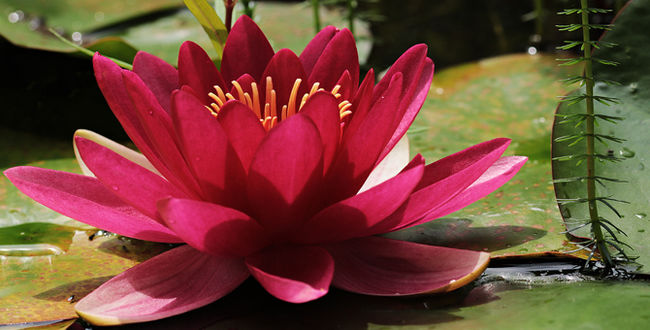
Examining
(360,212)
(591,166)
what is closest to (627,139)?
(591,166)

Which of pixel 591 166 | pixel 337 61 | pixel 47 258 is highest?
pixel 337 61

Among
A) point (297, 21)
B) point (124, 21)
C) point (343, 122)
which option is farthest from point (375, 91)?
point (124, 21)

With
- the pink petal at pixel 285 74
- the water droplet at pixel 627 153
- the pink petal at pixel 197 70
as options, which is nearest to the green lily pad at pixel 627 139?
the water droplet at pixel 627 153

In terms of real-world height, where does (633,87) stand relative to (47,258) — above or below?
above

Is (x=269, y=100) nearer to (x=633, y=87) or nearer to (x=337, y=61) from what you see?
(x=337, y=61)

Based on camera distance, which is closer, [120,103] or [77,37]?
[120,103]

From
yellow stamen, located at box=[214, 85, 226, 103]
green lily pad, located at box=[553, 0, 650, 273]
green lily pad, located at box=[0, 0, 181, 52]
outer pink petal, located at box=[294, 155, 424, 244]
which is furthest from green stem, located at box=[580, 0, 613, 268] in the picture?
green lily pad, located at box=[0, 0, 181, 52]

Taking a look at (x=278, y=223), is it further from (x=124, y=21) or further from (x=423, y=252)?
(x=124, y=21)

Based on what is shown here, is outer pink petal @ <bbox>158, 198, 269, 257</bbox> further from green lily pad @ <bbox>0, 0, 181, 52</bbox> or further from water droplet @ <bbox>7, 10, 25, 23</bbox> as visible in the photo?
water droplet @ <bbox>7, 10, 25, 23</bbox>
